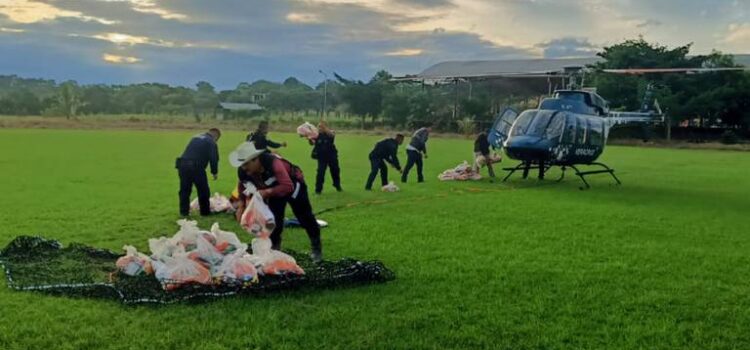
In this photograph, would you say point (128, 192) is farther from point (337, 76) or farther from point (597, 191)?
point (337, 76)

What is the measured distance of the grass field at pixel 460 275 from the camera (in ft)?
19.7

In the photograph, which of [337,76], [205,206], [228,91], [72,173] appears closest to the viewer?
[205,206]

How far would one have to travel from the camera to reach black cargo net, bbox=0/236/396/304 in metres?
6.96

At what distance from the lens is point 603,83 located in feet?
172

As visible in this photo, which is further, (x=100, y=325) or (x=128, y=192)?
(x=128, y=192)

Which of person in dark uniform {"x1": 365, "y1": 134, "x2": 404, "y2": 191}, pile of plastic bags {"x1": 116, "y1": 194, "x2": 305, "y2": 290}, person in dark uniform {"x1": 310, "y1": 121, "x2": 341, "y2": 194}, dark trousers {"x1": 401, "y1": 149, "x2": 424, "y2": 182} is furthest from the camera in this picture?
dark trousers {"x1": 401, "y1": 149, "x2": 424, "y2": 182}

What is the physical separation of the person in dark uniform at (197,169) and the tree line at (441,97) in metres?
17.3

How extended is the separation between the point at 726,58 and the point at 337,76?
35.3m

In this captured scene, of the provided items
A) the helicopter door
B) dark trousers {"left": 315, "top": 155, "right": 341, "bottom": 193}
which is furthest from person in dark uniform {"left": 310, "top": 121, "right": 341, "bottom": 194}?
the helicopter door

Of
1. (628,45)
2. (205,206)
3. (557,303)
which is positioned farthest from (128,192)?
(628,45)

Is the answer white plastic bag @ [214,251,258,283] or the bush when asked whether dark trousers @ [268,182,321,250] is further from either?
the bush

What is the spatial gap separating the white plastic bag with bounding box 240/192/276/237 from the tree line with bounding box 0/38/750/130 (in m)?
20.7

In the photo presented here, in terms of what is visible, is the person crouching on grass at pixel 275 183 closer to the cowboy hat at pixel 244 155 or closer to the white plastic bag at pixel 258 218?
the cowboy hat at pixel 244 155

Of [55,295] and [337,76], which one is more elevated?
[337,76]
